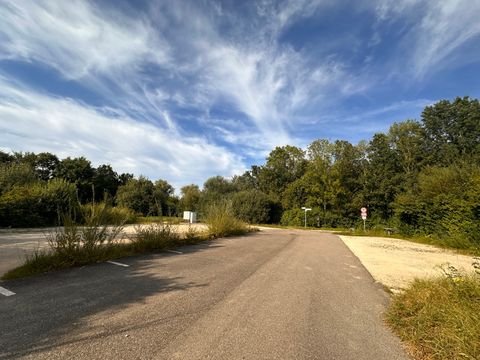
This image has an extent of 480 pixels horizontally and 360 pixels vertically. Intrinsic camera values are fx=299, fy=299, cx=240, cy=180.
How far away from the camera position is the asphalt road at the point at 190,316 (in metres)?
2.69

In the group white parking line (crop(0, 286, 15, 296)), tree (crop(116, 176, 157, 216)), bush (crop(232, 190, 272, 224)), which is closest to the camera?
white parking line (crop(0, 286, 15, 296))

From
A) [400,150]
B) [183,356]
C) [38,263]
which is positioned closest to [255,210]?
[400,150]

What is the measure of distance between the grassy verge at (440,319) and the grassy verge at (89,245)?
5549 millimetres

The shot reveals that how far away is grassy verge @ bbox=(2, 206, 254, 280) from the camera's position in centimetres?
538

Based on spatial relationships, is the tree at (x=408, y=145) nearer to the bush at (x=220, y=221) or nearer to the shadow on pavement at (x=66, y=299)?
the bush at (x=220, y=221)

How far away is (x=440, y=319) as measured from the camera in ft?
10.5

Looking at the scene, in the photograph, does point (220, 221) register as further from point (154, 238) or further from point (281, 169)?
point (281, 169)

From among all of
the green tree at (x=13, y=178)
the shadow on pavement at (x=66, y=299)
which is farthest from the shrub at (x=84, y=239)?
the green tree at (x=13, y=178)

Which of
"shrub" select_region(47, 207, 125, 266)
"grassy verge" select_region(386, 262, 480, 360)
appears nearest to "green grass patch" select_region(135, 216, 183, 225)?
"shrub" select_region(47, 207, 125, 266)

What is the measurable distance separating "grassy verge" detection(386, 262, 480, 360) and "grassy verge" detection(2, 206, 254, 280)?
18.2ft

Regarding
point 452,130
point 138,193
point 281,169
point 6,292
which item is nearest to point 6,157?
point 138,193

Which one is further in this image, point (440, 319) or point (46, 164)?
point (46, 164)

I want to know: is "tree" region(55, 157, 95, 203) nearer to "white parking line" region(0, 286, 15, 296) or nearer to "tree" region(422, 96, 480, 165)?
"white parking line" region(0, 286, 15, 296)

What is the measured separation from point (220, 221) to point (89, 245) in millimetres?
8324
